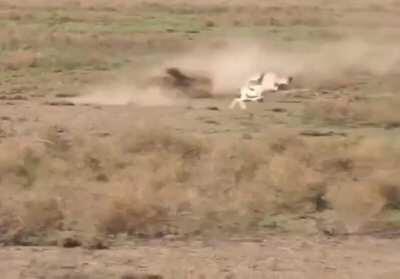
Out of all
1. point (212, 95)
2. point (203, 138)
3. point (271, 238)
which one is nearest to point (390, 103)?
point (212, 95)

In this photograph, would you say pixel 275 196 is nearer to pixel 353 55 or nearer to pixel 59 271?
pixel 59 271

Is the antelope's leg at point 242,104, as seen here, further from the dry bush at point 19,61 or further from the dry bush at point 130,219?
the dry bush at point 130,219

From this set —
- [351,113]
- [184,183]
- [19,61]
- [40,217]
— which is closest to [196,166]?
[184,183]

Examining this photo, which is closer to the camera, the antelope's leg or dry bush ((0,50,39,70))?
the antelope's leg

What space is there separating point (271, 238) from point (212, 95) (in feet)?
56.1

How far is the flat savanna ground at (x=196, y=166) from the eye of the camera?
12.3 meters

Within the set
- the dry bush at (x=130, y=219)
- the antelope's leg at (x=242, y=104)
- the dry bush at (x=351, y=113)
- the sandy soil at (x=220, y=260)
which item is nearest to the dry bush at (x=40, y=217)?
the dry bush at (x=130, y=219)

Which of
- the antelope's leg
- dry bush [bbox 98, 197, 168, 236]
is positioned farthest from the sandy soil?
the antelope's leg

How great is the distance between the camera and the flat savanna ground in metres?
12.3

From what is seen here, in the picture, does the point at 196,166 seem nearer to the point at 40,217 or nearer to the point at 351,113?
the point at 40,217

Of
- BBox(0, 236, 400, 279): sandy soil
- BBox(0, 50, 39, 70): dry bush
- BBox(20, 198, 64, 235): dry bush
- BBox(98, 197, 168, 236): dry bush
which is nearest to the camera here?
BBox(0, 236, 400, 279): sandy soil

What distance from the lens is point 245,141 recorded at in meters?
20.7

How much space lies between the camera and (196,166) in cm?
1838

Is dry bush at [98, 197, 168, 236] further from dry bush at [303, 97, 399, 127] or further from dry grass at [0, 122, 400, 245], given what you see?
dry bush at [303, 97, 399, 127]
